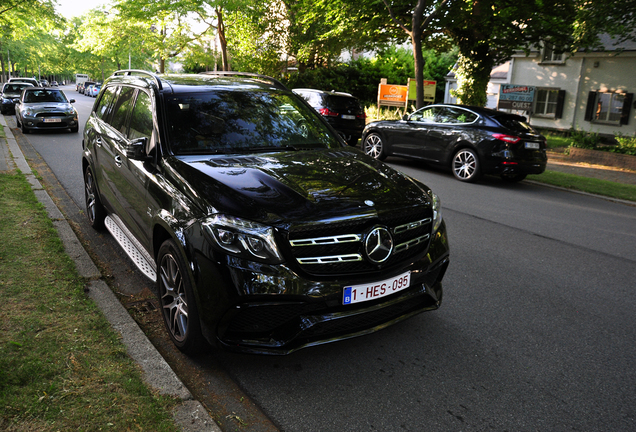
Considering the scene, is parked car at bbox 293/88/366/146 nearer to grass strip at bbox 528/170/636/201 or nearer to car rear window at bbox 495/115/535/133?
car rear window at bbox 495/115/535/133

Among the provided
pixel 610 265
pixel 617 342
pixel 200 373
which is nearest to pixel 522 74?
pixel 610 265

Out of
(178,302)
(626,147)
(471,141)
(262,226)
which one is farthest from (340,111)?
(262,226)

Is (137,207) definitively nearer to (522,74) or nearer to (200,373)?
(200,373)

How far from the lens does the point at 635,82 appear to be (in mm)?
23547

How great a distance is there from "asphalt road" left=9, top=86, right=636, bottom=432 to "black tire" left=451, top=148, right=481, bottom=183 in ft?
18.5

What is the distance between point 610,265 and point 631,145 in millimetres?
11600

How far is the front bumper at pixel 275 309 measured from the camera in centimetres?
289

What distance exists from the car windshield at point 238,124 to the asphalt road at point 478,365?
1550 mm

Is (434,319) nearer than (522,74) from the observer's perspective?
Yes

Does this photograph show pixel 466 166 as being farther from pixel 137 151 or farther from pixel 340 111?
pixel 137 151

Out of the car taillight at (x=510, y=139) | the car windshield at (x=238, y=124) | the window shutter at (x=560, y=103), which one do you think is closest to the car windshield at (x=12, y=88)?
the car taillight at (x=510, y=139)

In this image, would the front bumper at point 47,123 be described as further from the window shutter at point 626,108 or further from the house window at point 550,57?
the window shutter at point 626,108

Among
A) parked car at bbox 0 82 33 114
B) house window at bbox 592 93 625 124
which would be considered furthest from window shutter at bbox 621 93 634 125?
parked car at bbox 0 82 33 114

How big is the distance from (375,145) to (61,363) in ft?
38.8
